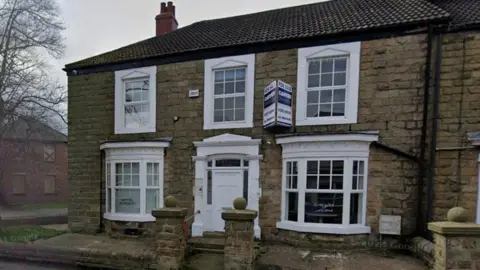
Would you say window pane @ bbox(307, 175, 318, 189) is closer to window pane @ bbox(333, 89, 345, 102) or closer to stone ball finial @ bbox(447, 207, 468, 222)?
window pane @ bbox(333, 89, 345, 102)

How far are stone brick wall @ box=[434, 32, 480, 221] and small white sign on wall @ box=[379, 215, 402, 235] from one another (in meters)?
0.83

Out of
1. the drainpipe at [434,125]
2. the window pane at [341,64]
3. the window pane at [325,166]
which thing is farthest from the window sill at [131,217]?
the drainpipe at [434,125]

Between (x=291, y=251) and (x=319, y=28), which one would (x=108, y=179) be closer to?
(x=291, y=251)

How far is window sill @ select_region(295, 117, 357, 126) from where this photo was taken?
22.9ft

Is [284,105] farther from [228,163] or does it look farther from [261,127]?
[228,163]

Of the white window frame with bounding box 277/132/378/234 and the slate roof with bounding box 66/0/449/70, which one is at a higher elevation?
the slate roof with bounding box 66/0/449/70

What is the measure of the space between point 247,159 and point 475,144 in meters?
5.34

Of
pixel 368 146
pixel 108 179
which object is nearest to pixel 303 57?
pixel 368 146

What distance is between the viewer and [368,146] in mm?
6797

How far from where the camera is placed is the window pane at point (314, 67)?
289 inches

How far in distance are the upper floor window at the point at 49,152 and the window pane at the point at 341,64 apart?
2739cm

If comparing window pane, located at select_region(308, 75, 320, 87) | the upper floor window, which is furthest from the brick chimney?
the upper floor window

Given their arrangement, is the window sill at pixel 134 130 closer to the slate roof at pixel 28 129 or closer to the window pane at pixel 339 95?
the window pane at pixel 339 95

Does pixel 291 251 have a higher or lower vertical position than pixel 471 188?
lower
